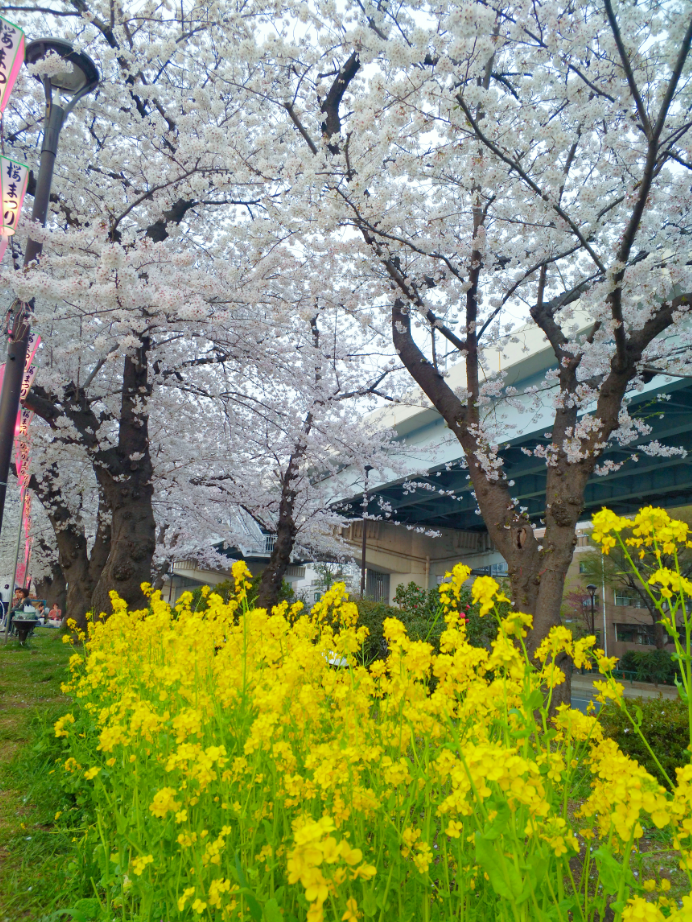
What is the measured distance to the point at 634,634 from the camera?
1554 inches

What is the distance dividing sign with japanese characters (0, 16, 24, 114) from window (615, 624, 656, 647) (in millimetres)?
40781

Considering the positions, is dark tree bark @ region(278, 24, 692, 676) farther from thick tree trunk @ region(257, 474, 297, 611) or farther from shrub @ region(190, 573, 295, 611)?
thick tree trunk @ region(257, 474, 297, 611)

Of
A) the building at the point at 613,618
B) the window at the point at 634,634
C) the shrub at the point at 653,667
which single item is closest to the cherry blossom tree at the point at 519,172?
the shrub at the point at 653,667

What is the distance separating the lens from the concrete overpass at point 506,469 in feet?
39.4

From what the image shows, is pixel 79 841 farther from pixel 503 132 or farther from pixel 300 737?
pixel 503 132

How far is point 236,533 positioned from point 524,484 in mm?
10320

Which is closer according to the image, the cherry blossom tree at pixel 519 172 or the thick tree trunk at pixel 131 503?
the cherry blossom tree at pixel 519 172

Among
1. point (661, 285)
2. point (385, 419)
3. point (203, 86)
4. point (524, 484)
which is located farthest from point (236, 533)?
point (661, 285)

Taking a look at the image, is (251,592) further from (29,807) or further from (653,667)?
(653,667)

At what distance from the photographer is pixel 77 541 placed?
14.9m

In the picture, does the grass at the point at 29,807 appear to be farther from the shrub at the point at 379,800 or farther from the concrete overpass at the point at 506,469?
the concrete overpass at the point at 506,469

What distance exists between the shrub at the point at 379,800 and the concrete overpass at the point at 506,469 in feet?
17.8

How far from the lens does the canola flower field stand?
142cm

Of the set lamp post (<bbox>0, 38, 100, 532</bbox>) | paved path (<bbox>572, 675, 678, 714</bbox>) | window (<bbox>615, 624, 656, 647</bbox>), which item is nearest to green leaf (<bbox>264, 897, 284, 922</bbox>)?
lamp post (<bbox>0, 38, 100, 532</bbox>)
